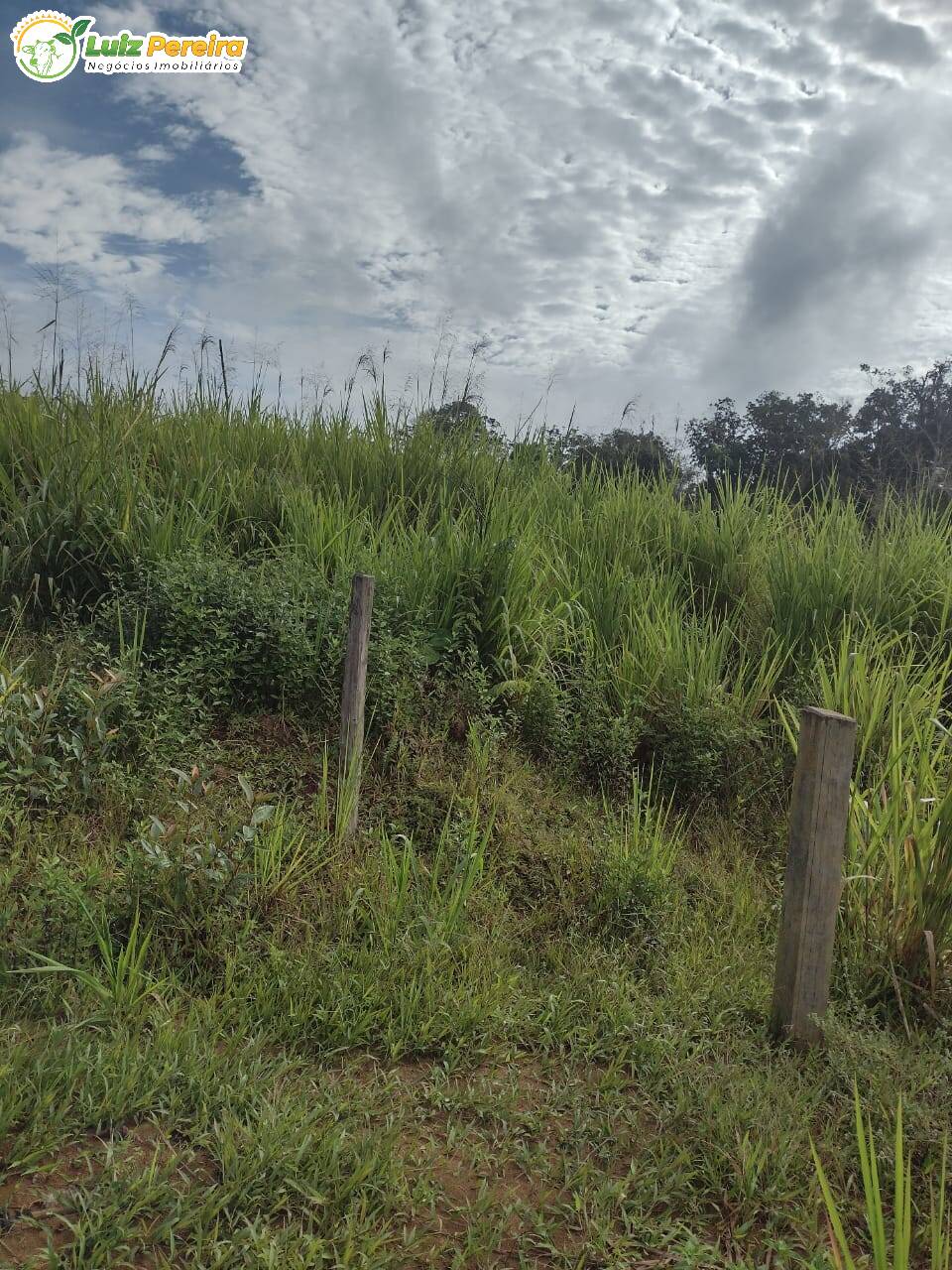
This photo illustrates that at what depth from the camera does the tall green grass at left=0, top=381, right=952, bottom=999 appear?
4.39 metres

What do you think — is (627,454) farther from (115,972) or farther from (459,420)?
(115,972)

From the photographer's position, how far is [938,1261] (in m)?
1.52

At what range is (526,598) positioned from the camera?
17.0ft

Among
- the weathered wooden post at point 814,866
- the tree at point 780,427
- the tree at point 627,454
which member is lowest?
the weathered wooden post at point 814,866

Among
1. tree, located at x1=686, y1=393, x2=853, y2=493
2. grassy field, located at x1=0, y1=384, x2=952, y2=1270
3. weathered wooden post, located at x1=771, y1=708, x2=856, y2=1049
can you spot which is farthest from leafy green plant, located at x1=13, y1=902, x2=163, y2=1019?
tree, located at x1=686, y1=393, x2=853, y2=493

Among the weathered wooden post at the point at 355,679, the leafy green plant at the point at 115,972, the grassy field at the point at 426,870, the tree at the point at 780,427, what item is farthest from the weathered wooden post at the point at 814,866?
the tree at the point at 780,427

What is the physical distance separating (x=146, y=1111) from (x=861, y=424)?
26965 mm

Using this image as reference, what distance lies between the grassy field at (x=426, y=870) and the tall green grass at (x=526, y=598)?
1.2 inches

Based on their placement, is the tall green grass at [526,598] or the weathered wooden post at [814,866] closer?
the weathered wooden post at [814,866]

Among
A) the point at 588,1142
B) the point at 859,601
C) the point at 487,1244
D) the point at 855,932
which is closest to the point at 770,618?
the point at 859,601

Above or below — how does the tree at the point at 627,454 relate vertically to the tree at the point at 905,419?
below

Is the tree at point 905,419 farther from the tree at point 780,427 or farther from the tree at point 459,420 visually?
the tree at point 459,420

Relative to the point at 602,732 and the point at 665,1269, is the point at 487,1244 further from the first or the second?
the point at 602,732

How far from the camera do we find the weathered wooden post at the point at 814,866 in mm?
2906
